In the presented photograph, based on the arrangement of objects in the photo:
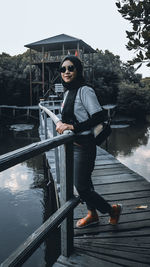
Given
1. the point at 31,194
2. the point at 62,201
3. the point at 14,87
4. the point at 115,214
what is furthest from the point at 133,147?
the point at 14,87

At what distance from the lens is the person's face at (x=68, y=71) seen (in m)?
2.21

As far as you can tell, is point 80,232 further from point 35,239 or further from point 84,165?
point 35,239

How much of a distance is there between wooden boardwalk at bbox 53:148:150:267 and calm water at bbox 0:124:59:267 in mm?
3113

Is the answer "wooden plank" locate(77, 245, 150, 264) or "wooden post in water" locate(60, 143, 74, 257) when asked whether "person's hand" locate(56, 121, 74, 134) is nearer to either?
"wooden post in water" locate(60, 143, 74, 257)

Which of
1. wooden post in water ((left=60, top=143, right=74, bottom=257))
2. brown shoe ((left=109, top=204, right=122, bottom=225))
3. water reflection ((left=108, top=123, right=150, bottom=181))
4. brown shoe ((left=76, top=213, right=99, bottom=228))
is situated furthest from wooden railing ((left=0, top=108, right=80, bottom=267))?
water reflection ((left=108, top=123, right=150, bottom=181))

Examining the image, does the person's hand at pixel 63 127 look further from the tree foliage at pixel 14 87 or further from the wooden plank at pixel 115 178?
the tree foliage at pixel 14 87

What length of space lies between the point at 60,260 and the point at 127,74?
37.8 meters

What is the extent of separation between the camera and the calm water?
584 centimetres

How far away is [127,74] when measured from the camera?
123 feet

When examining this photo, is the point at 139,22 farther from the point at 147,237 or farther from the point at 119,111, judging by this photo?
the point at 119,111

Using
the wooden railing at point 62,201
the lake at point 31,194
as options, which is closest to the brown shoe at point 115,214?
the wooden railing at point 62,201

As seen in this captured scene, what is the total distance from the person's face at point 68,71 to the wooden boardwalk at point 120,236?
5.03ft

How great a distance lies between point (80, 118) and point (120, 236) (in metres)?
1.25

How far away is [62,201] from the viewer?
203 cm
